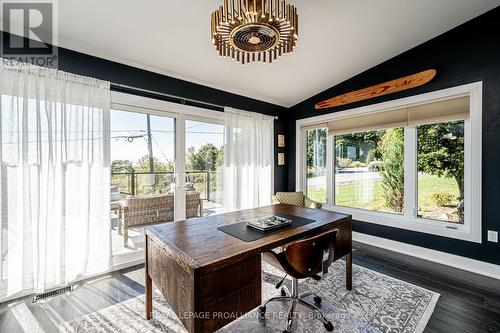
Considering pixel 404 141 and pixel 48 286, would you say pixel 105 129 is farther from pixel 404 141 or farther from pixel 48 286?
pixel 404 141

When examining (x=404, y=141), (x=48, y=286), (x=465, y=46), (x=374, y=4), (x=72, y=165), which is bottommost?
(x=48, y=286)

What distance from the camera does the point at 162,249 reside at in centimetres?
149

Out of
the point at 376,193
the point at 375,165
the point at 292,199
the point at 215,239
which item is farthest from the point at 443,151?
the point at 215,239

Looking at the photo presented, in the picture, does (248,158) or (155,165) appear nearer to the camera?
(155,165)

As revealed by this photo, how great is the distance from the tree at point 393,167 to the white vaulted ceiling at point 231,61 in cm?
114

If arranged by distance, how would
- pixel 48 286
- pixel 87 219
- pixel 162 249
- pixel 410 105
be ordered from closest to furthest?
pixel 162 249 < pixel 48 286 < pixel 87 219 < pixel 410 105

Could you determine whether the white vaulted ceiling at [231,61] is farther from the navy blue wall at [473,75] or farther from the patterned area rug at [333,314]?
the patterned area rug at [333,314]

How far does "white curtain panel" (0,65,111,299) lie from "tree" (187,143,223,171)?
1.09 metres

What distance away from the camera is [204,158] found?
11.3ft

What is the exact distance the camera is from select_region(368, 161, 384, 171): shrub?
3.51 metres

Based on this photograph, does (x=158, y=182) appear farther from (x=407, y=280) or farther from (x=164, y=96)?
(x=407, y=280)

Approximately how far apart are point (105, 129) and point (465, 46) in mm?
4303

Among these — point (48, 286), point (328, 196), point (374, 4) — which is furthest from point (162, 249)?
point (328, 196)

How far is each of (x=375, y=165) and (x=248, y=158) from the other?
2.06 metres
